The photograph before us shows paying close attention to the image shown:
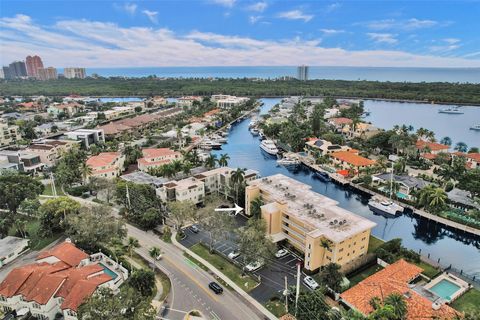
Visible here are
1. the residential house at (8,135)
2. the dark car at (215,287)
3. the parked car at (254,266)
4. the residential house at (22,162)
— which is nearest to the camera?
the dark car at (215,287)

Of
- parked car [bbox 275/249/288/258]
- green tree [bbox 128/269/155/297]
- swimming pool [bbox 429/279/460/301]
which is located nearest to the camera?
green tree [bbox 128/269/155/297]

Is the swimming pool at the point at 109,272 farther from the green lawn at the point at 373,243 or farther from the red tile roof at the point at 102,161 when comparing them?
the red tile roof at the point at 102,161

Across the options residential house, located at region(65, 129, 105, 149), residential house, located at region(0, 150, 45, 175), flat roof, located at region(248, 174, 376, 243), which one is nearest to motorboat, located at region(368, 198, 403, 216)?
flat roof, located at region(248, 174, 376, 243)

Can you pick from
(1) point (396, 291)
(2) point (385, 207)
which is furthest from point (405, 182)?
(1) point (396, 291)

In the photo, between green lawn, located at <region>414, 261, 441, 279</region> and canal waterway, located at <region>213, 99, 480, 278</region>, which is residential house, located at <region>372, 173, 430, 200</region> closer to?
canal waterway, located at <region>213, 99, 480, 278</region>

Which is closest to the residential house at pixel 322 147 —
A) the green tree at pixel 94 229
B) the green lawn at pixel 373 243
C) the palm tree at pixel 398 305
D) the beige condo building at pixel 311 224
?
the beige condo building at pixel 311 224

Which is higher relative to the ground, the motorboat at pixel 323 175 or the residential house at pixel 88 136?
the residential house at pixel 88 136
